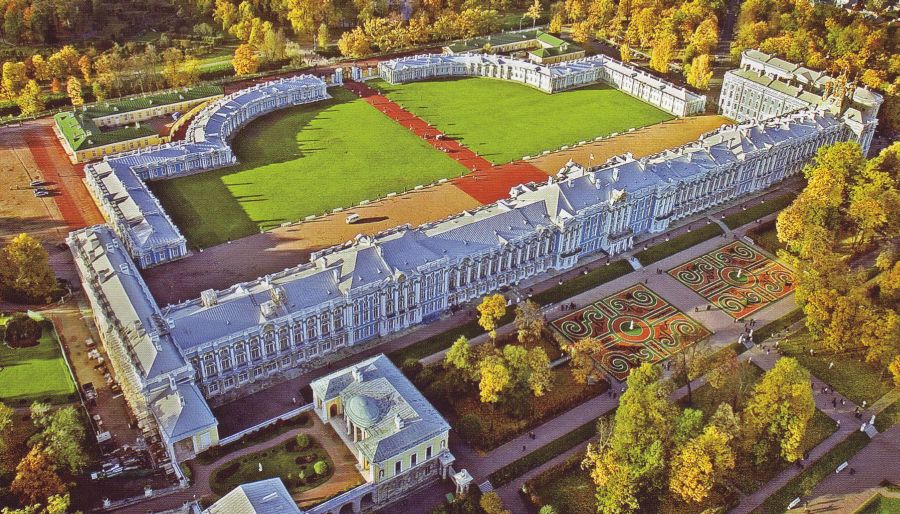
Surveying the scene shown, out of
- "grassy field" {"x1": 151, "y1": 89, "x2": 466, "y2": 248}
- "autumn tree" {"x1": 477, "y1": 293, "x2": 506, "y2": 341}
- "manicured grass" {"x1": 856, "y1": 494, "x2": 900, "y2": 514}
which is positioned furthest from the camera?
"grassy field" {"x1": 151, "y1": 89, "x2": 466, "y2": 248}

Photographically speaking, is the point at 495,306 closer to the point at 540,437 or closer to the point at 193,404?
the point at 540,437

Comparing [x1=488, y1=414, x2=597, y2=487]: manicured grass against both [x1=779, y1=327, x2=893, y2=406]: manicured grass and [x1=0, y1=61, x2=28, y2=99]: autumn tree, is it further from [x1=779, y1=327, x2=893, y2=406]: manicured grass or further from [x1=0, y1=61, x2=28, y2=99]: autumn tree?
[x1=0, y1=61, x2=28, y2=99]: autumn tree

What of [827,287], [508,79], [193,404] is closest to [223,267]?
[193,404]

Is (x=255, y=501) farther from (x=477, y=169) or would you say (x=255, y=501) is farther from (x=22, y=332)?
(x=477, y=169)

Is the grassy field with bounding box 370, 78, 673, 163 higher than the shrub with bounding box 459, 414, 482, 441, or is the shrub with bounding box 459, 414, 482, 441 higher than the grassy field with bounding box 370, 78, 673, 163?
the grassy field with bounding box 370, 78, 673, 163

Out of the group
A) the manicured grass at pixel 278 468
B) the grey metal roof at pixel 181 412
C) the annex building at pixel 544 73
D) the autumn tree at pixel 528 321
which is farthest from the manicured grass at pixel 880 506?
the annex building at pixel 544 73

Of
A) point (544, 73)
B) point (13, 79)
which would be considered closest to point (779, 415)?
point (544, 73)

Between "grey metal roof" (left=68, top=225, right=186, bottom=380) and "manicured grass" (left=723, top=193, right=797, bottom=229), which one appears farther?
"manicured grass" (left=723, top=193, right=797, bottom=229)

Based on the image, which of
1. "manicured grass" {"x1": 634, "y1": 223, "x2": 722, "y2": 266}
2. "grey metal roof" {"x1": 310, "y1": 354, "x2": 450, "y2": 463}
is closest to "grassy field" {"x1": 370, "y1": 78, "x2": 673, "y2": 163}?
"manicured grass" {"x1": 634, "y1": 223, "x2": 722, "y2": 266}
